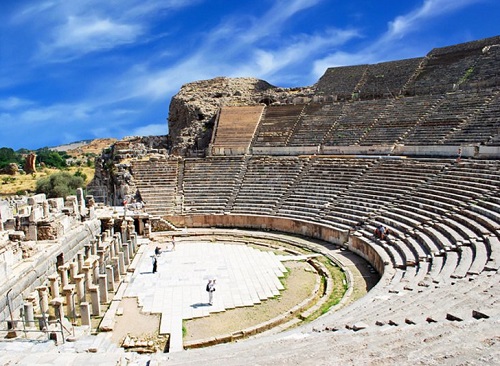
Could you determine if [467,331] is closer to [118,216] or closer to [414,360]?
[414,360]

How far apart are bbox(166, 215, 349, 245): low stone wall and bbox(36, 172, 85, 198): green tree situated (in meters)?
20.1

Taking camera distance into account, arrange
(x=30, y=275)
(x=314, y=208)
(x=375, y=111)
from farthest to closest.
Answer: (x=375, y=111) → (x=314, y=208) → (x=30, y=275)

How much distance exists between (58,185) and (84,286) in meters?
29.6

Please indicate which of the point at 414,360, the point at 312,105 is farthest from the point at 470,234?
the point at 312,105

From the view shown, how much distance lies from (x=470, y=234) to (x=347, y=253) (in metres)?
5.01

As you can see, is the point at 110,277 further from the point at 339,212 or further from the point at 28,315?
the point at 339,212

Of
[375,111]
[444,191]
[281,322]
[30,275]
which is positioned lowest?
[281,322]

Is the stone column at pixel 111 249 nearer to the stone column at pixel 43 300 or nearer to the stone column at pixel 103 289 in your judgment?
the stone column at pixel 103 289

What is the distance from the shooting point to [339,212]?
1955 centimetres

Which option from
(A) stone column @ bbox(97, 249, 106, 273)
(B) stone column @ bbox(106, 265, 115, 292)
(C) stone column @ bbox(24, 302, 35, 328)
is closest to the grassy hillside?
(A) stone column @ bbox(97, 249, 106, 273)

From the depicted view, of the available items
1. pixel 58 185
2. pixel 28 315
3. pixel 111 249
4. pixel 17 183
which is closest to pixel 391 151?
pixel 111 249

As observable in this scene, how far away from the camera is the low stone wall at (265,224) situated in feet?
61.0

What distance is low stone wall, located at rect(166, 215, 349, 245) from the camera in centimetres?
1858

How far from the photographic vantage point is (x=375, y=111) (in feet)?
91.1
